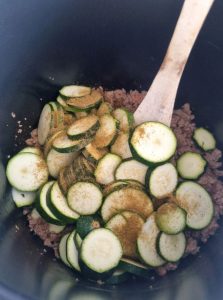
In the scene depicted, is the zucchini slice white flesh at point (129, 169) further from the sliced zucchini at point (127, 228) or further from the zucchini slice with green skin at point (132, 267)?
the zucchini slice with green skin at point (132, 267)

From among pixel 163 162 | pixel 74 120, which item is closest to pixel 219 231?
pixel 163 162

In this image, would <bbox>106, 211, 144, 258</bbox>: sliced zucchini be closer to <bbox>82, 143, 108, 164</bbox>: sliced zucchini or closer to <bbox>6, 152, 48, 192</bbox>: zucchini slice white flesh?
<bbox>82, 143, 108, 164</bbox>: sliced zucchini

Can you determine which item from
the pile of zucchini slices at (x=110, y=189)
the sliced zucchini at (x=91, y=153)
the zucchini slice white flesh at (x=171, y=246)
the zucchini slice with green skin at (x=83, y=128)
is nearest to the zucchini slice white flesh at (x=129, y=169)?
the pile of zucchini slices at (x=110, y=189)

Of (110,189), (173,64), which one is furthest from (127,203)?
(173,64)

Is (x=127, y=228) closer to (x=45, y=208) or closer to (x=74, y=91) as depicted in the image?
(x=45, y=208)

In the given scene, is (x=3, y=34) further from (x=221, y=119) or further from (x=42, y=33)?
(x=221, y=119)

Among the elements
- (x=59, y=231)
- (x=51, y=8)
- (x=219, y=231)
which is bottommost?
(x=59, y=231)
